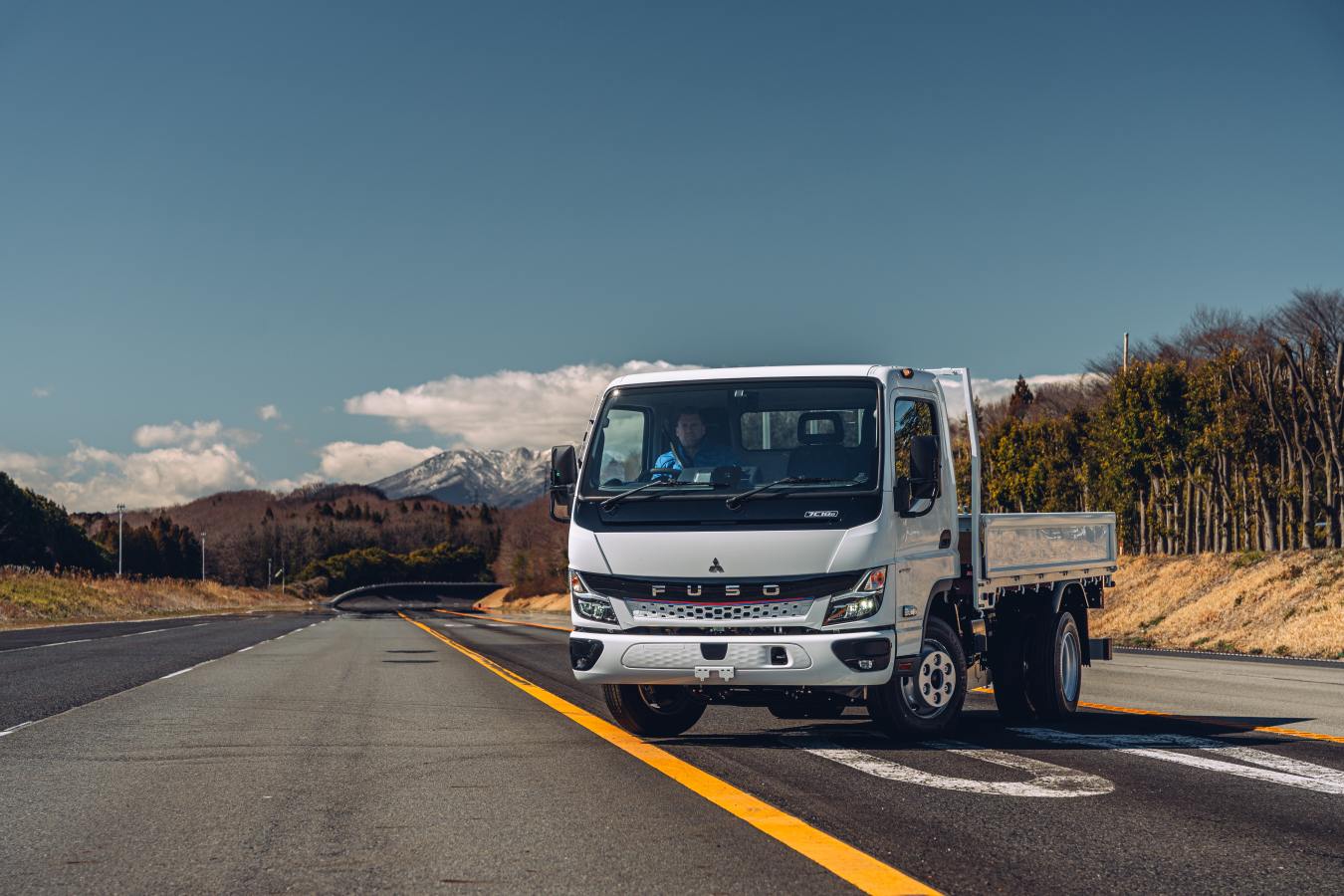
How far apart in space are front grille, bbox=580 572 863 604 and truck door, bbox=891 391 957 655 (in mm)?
526

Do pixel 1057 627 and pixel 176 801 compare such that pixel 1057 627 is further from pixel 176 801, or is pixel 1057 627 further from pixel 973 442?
pixel 176 801

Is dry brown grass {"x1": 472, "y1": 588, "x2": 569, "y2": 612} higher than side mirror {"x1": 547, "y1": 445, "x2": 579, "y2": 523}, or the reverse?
side mirror {"x1": 547, "y1": 445, "x2": 579, "y2": 523}

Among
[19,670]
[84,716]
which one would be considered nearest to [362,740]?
[84,716]

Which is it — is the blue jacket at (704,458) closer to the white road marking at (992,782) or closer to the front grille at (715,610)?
the front grille at (715,610)

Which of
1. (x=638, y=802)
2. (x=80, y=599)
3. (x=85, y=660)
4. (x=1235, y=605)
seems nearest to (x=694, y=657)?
(x=638, y=802)

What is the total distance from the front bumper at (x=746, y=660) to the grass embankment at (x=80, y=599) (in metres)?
34.3

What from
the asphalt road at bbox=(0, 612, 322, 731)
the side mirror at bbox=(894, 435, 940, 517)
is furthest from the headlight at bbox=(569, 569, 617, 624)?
the asphalt road at bbox=(0, 612, 322, 731)

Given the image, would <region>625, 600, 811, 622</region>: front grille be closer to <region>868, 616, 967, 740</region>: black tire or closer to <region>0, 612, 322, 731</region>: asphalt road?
<region>868, 616, 967, 740</region>: black tire

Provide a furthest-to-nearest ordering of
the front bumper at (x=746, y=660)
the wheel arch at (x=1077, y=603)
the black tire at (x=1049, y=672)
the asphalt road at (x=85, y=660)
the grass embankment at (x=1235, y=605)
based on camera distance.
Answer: the grass embankment at (x=1235, y=605) < the asphalt road at (x=85, y=660) < the wheel arch at (x=1077, y=603) < the black tire at (x=1049, y=672) < the front bumper at (x=746, y=660)

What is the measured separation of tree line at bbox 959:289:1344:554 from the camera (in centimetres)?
2861

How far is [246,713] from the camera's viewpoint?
11.8 m

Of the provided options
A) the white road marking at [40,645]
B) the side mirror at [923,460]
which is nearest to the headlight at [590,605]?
the side mirror at [923,460]

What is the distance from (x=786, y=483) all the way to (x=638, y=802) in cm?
262

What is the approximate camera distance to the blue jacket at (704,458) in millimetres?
9047
